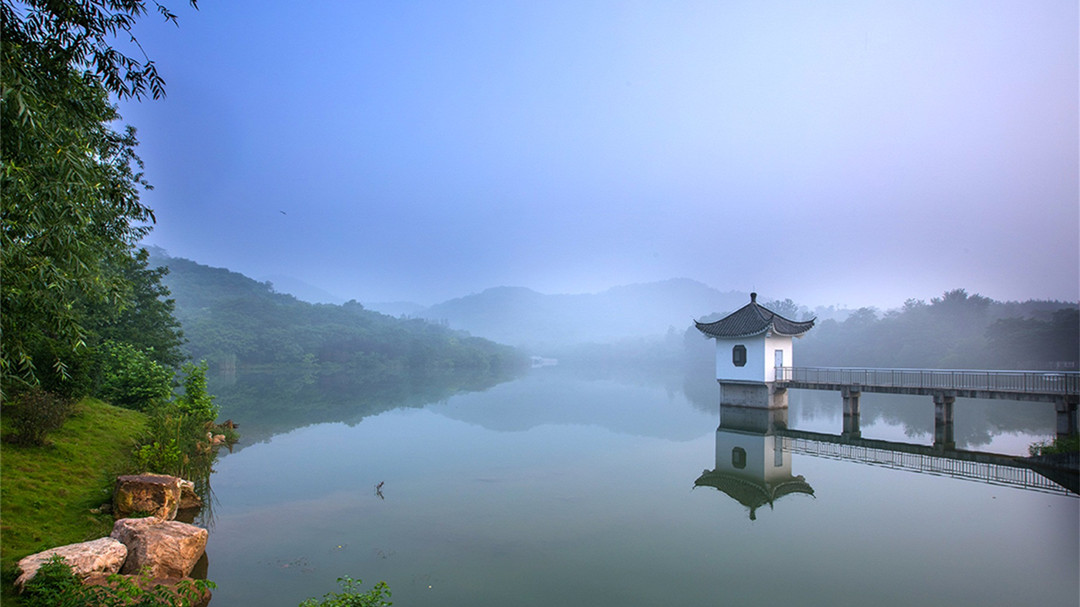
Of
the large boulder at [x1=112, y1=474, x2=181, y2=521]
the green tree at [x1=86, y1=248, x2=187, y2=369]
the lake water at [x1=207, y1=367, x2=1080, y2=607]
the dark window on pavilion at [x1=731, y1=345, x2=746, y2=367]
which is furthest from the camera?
the dark window on pavilion at [x1=731, y1=345, x2=746, y2=367]

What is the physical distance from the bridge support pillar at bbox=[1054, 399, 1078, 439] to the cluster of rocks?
17.2m

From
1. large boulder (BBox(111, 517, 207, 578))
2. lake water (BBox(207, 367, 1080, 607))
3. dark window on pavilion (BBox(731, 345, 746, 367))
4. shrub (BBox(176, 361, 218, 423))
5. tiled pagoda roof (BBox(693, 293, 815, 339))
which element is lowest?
lake water (BBox(207, 367, 1080, 607))

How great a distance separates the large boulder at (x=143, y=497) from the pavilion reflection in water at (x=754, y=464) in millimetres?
7894

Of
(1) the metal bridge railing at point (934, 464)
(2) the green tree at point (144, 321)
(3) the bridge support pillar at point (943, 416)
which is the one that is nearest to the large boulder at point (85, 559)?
(1) the metal bridge railing at point (934, 464)

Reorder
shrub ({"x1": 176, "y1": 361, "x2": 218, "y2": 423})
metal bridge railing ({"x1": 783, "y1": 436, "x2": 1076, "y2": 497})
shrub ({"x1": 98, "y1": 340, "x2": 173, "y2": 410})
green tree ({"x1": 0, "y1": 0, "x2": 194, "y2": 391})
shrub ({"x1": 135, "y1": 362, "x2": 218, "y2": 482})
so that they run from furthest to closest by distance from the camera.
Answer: shrub ({"x1": 98, "y1": 340, "x2": 173, "y2": 410}), shrub ({"x1": 176, "y1": 361, "x2": 218, "y2": 423}), metal bridge railing ({"x1": 783, "y1": 436, "x2": 1076, "y2": 497}), shrub ({"x1": 135, "y1": 362, "x2": 218, "y2": 482}), green tree ({"x1": 0, "y1": 0, "x2": 194, "y2": 391})

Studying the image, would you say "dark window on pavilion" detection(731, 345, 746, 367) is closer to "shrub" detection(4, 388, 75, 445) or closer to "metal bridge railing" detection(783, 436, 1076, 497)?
"metal bridge railing" detection(783, 436, 1076, 497)

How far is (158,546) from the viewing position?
5410 millimetres

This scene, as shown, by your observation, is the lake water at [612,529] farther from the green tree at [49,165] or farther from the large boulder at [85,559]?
the green tree at [49,165]

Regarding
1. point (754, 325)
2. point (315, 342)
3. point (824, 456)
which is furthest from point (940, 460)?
point (315, 342)

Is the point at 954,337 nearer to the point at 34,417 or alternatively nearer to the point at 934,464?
the point at 934,464

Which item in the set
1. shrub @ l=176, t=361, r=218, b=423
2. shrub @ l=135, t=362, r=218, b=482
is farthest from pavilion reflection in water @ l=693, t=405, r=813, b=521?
shrub @ l=176, t=361, r=218, b=423

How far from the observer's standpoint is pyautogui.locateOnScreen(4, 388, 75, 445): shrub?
7484mm

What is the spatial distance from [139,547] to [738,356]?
18.1 meters

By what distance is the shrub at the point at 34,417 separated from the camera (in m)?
7.48
